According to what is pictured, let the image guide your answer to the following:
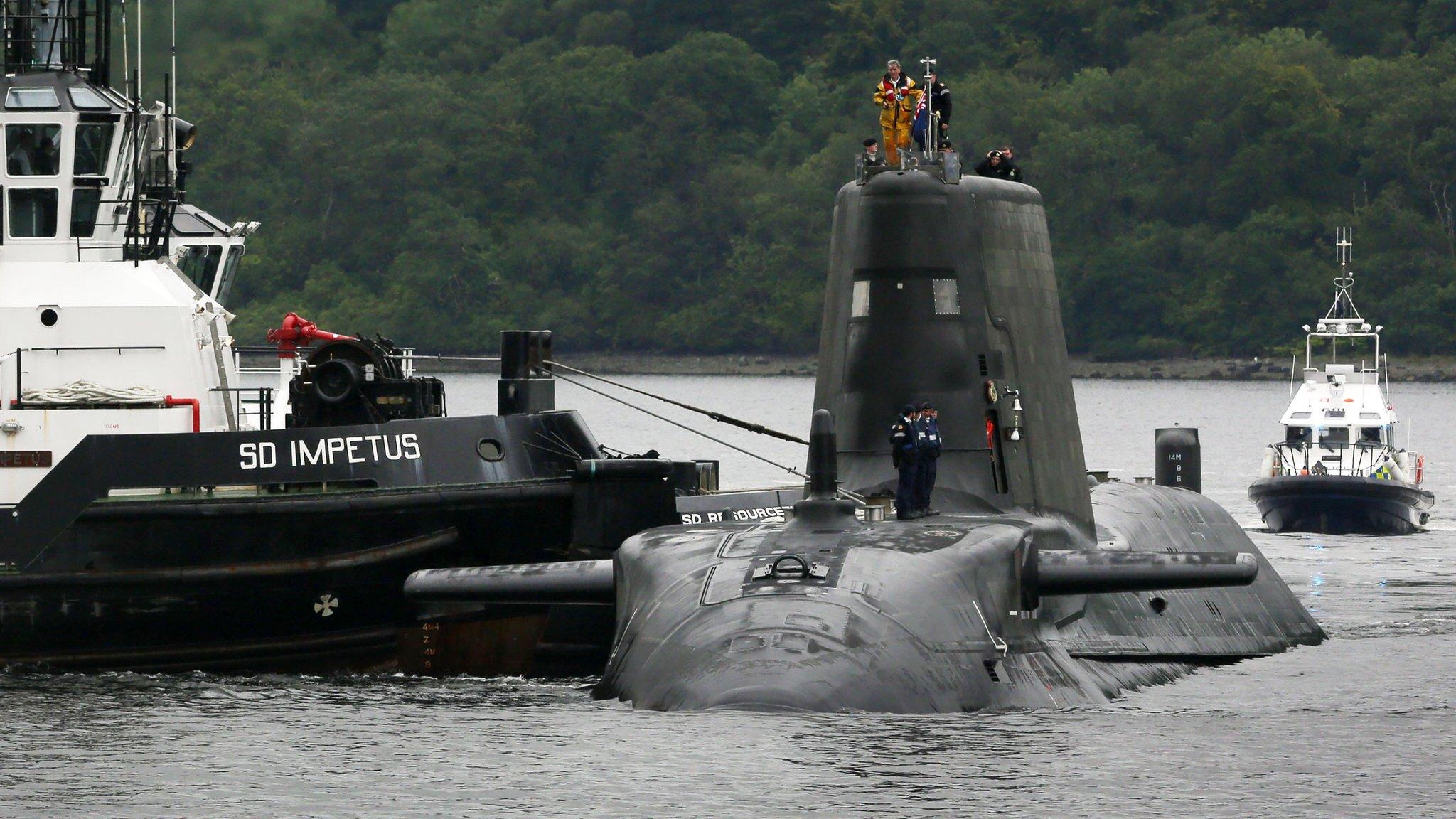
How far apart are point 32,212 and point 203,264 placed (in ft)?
8.20

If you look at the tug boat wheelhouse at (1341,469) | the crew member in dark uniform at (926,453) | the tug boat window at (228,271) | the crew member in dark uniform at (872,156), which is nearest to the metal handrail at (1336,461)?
the tug boat wheelhouse at (1341,469)

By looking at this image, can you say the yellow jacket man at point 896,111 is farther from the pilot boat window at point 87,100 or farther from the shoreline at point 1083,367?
the shoreline at point 1083,367

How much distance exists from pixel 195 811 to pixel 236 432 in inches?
284

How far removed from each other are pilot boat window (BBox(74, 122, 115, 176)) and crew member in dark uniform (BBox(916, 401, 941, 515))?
10.1 metres

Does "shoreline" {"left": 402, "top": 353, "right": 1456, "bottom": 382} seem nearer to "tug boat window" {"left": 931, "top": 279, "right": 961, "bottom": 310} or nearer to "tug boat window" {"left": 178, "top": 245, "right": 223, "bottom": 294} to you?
"tug boat window" {"left": 178, "top": 245, "right": 223, "bottom": 294}

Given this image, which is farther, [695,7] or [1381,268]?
[695,7]

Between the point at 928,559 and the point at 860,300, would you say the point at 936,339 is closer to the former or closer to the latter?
the point at 860,300

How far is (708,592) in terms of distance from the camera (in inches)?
677

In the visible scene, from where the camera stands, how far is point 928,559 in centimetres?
1767

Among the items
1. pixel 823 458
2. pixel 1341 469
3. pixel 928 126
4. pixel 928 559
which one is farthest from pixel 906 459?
pixel 1341 469

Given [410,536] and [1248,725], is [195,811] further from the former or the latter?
[1248,725]

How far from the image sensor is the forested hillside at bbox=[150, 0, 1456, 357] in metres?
116

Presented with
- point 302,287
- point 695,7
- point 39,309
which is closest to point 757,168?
point 695,7

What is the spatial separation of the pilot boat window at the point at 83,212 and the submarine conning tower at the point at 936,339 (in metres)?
8.55
